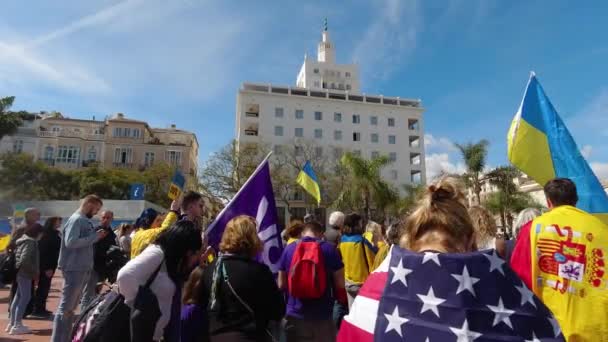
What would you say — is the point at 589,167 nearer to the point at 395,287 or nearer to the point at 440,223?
the point at 440,223

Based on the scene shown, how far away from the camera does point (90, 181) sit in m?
46.3

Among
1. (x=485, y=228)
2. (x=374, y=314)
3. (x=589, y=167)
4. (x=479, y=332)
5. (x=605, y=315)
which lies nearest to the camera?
(x=479, y=332)

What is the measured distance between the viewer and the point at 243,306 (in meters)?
3.04

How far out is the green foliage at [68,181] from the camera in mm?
43469

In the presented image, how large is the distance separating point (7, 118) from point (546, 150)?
43.0 metres

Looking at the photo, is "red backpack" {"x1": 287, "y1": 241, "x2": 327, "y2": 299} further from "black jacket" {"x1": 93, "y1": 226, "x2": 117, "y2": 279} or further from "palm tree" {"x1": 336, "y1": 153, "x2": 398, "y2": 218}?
"palm tree" {"x1": 336, "y1": 153, "x2": 398, "y2": 218}

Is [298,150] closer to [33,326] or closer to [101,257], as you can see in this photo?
[33,326]

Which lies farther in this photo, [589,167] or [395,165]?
[395,165]

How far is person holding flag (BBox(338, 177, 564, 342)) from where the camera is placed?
1.32 m

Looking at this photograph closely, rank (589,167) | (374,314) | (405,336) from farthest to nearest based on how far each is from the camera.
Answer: (589,167)
(374,314)
(405,336)

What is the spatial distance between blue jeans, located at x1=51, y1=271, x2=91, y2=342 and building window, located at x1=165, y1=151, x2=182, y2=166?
186 ft

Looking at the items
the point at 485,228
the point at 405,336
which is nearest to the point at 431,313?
the point at 405,336

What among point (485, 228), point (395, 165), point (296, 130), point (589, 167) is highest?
point (296, 130)

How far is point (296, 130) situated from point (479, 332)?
55.1 m
